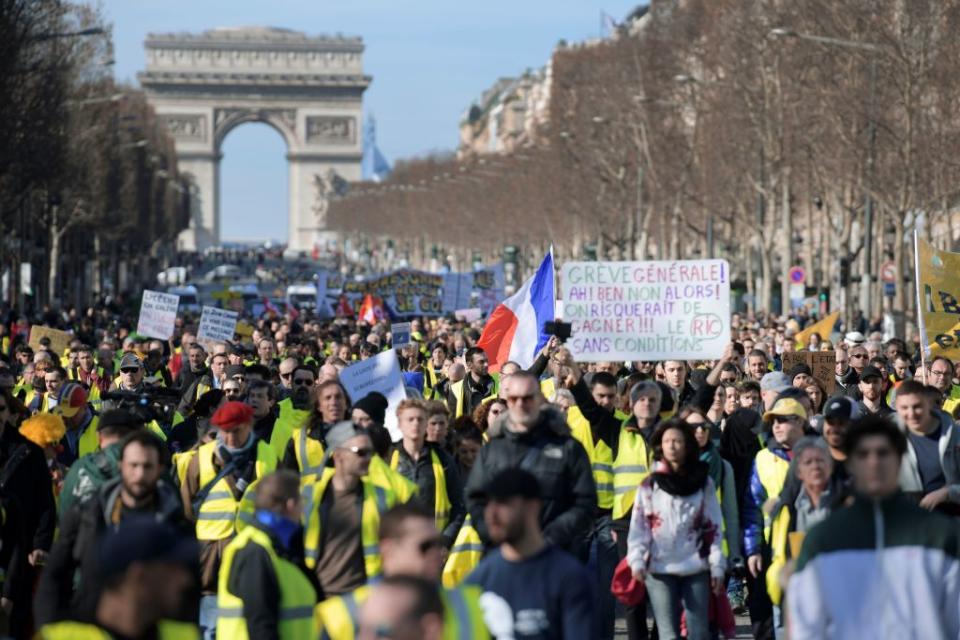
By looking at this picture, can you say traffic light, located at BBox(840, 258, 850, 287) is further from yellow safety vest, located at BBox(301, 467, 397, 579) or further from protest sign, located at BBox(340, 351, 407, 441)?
yellow safety vest, located at BBox(301, 467, 397, 579)

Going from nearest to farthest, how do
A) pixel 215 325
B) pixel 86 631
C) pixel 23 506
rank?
pixel 86 631, pixel 23 506, pixel 215 325

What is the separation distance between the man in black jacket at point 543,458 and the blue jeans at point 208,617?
1.57 metres

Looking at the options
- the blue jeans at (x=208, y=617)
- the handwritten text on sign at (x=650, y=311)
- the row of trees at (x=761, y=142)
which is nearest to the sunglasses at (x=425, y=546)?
the blue jeans at (x=208, y=617)

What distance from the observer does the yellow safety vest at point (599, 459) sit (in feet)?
35.7

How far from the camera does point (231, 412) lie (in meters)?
10.0

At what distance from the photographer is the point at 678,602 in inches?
375

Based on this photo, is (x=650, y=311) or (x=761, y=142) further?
(x=761, y=142)

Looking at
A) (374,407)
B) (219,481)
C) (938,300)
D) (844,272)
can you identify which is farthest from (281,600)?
(844,272)

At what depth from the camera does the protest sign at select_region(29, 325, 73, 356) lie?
2291 cm

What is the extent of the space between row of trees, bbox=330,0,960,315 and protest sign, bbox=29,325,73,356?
1301 cm

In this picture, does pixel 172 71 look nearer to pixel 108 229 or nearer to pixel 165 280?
pixel 165 280

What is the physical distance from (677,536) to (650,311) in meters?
5.95

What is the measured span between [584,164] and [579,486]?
61.3 metres

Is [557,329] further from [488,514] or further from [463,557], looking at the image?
[488,514]
